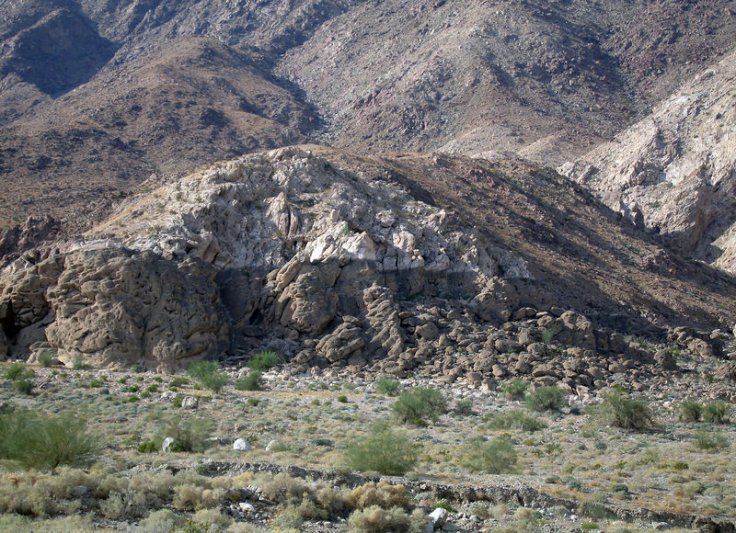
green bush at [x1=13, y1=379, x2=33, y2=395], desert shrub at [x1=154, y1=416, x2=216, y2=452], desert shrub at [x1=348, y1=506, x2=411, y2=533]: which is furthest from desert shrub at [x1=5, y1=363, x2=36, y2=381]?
desert shrub at [x1=348, y1=506, x2=411, y2=533]

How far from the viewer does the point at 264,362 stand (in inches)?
1319

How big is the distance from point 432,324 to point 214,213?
10915 millimetres

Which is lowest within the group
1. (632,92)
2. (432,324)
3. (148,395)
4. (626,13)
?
(148,395)

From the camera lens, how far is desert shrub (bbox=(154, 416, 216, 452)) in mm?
20469

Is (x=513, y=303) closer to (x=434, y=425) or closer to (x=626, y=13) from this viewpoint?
(x=434, y=425)

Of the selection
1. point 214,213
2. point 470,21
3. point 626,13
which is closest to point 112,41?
point 470,21

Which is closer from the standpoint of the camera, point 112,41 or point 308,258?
point 308,258

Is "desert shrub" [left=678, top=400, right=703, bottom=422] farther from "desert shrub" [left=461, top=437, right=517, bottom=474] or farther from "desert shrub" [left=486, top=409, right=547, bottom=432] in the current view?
"desert shrub" [left=461, top=437, right=517, bottom=474]

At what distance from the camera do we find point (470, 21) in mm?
114438

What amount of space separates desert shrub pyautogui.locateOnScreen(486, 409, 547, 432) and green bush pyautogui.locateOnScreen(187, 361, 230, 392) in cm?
908

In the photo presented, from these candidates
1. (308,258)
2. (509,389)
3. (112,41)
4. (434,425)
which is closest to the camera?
(434,425)

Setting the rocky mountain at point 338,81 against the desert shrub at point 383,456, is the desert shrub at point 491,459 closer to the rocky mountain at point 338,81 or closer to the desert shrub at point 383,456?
the desert shrub at point 383,456

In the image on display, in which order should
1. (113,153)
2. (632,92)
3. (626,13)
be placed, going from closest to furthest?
1. (113,153)
2. (632,92)
3. (626,13)

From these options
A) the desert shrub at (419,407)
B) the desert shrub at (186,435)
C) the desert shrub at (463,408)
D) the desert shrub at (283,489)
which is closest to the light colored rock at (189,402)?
the desert shrub at (186,435)
